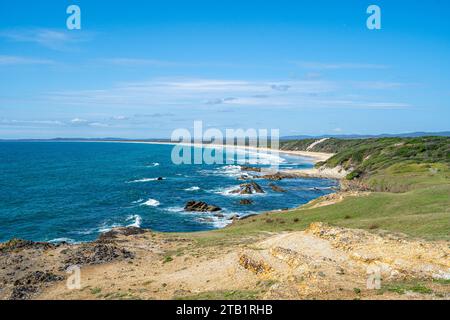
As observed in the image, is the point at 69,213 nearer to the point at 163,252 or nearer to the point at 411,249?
the point at 163,252

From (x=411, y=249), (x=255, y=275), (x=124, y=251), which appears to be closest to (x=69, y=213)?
(x=124, y=251)

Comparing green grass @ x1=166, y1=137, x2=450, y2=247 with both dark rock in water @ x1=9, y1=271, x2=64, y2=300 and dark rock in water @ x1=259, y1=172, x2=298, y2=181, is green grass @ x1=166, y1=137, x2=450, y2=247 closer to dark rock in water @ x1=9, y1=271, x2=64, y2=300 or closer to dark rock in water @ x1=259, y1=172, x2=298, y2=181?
dark rock in water @ x1=9, y1=271, x2=64, y2=300

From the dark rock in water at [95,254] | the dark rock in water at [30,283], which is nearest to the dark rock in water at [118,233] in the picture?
the dark rock in water at [95,254]

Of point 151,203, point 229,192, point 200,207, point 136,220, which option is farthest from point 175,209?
point 229,192

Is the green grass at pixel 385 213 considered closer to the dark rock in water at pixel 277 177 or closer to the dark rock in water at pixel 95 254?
the dark rock in water at pixel 95 254

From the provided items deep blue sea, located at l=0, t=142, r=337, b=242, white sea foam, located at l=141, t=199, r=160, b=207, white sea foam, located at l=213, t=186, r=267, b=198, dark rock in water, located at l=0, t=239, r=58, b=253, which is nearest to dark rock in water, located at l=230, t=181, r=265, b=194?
white sea foam, located at l=213, t=186, r=267, b=198
